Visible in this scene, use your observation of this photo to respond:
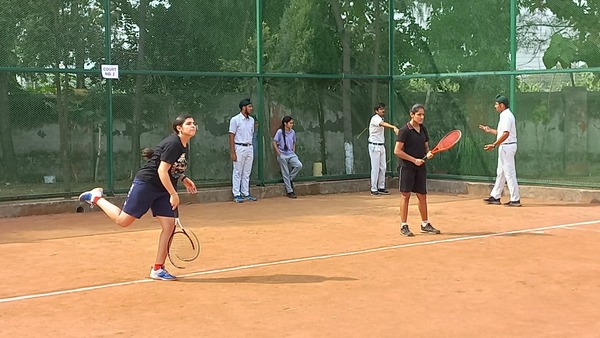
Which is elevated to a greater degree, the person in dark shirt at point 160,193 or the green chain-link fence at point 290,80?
the green chain-link fence at point 290,80

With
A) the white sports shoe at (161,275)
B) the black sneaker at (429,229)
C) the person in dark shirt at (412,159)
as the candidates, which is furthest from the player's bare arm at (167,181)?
the black sneaker at (429,229)

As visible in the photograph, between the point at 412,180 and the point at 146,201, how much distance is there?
4.18 metres

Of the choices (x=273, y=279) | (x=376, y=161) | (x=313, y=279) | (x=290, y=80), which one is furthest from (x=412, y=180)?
(x=290, y=80)

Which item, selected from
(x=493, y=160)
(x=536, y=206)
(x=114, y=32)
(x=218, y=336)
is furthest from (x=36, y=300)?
(x=493, y=160)

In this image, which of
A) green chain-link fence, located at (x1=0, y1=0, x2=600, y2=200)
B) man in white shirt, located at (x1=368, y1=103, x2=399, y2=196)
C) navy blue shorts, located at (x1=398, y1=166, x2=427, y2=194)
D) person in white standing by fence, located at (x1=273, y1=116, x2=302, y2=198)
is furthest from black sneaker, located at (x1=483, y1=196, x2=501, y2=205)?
navy blue shorts, located at (x1=398, y1=166, x2=427, y2=194)

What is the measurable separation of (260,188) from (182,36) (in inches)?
129

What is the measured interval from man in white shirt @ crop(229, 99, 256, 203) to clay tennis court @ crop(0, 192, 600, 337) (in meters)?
2.58

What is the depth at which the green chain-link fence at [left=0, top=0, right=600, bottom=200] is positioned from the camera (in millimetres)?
14688

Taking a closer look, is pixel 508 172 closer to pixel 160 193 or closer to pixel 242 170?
pixel 242 170

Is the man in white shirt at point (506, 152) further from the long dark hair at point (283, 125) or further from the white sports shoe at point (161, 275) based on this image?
the white sports shoe at point (161, 275)

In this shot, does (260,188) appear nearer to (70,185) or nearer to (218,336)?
(70,185)

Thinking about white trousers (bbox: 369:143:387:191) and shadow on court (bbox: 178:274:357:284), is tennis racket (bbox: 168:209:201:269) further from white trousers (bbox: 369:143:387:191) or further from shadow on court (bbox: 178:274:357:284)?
white trousers (bbox: 369:143:387:191)

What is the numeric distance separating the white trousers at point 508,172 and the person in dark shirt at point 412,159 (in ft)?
12.8

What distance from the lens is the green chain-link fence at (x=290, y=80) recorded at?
48.2 ft
